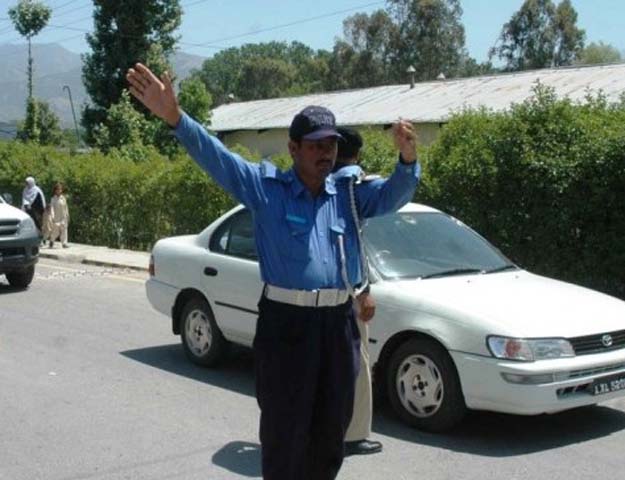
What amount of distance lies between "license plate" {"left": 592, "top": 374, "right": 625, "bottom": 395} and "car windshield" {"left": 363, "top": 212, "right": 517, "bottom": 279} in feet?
4.27

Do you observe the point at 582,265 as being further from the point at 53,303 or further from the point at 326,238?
the point at 326,238

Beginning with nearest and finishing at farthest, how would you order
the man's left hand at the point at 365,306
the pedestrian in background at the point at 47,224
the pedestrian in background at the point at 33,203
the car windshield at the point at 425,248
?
the man's left hand at the point at 365,306
the car windshield at the point at 425,248
the pedestrian in background at the point at 47,224
the pedestrian in background at the point at 33,203

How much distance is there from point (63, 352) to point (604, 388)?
5.07 metres

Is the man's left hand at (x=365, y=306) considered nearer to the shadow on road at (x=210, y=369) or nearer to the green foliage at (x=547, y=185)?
the shadow on road at (x=210, y=369)

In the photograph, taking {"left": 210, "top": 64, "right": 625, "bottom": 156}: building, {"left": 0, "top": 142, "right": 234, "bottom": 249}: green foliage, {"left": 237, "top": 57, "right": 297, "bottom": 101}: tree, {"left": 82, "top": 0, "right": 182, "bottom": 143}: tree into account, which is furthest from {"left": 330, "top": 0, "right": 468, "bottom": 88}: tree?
{"left": 0, "top": 142, "right": 234, "bottom": 249}: green foliage

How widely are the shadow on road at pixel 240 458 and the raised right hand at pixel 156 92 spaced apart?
260cm

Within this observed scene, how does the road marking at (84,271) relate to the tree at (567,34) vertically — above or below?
below

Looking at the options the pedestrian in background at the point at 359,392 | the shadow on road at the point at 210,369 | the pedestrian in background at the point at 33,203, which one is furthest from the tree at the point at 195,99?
the pedestrian in background at the point at 359,392

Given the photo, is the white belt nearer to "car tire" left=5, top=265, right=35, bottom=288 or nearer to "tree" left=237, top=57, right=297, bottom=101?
"car tire" left=5, top=265, right=35, bottom=288

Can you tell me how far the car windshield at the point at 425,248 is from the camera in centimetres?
699

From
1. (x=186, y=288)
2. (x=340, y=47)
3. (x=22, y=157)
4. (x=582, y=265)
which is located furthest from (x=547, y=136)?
(x=340, y=47)

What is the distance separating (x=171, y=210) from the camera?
1975cm

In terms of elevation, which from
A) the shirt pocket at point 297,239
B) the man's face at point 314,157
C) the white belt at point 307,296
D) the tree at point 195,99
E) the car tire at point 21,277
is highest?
the tree at point 195,99

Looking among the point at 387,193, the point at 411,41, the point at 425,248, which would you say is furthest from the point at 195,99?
the point at 411,41
